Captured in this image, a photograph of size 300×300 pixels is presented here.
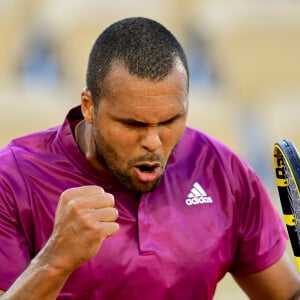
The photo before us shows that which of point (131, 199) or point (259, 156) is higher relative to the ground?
point (131, 199)

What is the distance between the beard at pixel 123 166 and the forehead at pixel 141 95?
0.12 meters

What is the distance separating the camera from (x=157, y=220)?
3525mm

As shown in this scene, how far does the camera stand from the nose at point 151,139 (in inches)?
128

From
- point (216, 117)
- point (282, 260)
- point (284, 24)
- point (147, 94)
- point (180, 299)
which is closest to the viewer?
point (147, 94)

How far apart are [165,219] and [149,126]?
0.40m

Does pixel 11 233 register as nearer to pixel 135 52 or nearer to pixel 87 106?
pixel 87 106

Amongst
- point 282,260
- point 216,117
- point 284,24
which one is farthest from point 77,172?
point 284,24

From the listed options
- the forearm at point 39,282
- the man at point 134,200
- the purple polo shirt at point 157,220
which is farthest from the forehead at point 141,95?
the forearm at point 39,282

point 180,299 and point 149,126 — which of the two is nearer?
point 149,126

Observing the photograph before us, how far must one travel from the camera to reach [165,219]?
3.54 metres

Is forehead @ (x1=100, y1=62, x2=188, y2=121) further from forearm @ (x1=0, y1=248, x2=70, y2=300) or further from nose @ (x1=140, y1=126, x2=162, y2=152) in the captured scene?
forearm @ (x1=0, y1=248, x2=70, y2=300)

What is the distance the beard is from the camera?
3309mm

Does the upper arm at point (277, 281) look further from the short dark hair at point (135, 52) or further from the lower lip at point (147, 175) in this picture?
the short dark hair at point (135, 52)

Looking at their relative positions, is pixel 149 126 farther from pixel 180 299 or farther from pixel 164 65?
pixel 180 299
